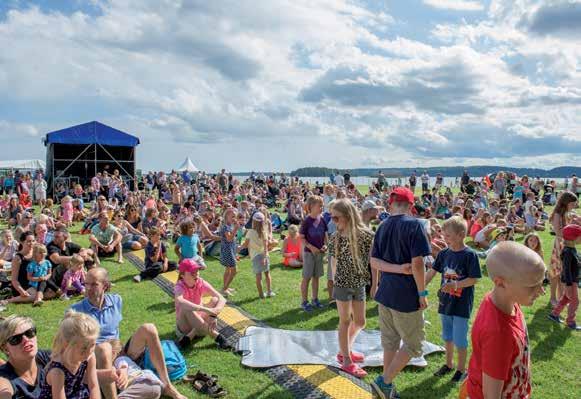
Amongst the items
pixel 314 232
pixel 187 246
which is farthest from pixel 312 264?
pixel 187 246

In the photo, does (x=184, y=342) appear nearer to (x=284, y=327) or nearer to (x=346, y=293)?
(x=284, y=327)

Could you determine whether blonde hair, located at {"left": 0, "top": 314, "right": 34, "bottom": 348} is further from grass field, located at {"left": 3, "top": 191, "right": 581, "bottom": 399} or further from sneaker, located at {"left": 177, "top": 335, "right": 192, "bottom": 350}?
sneaker, located at {"left": 177, "top": 335, "right": 192, "bottom": 350}

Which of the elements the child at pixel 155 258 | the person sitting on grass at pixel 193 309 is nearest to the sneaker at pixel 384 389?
the person sitting on grass at pixel 193 309

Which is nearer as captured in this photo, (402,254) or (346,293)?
(402,254)

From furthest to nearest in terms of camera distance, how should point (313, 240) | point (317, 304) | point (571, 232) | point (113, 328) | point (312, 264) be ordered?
point (317, 304)
point (312, 264)
point (313, 240)
point (571, 232)
point (113, 328)

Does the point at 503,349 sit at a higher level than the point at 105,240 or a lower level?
higher

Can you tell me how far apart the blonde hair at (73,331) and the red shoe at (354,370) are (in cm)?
276

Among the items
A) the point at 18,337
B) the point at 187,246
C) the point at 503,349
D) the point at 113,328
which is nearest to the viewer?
the point at 503,349

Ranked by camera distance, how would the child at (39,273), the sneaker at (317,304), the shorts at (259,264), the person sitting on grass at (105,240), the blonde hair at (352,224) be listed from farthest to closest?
1. the person sitting on grass at (105,240)
2. the shorts at (259,264)
3. the child at (39,273)
4. the sneaker at (317,304)
5. the blonde hair at (352,224)

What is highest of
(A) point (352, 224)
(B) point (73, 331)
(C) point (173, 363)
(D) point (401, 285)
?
(A) point (352, 224)

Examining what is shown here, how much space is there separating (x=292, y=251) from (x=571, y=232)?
6032 millimetres

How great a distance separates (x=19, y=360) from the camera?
10.9 ft

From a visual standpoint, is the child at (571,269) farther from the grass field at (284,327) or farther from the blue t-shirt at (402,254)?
the blue t-shirt at (402,254)

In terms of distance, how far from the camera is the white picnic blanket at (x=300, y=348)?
199 inches
